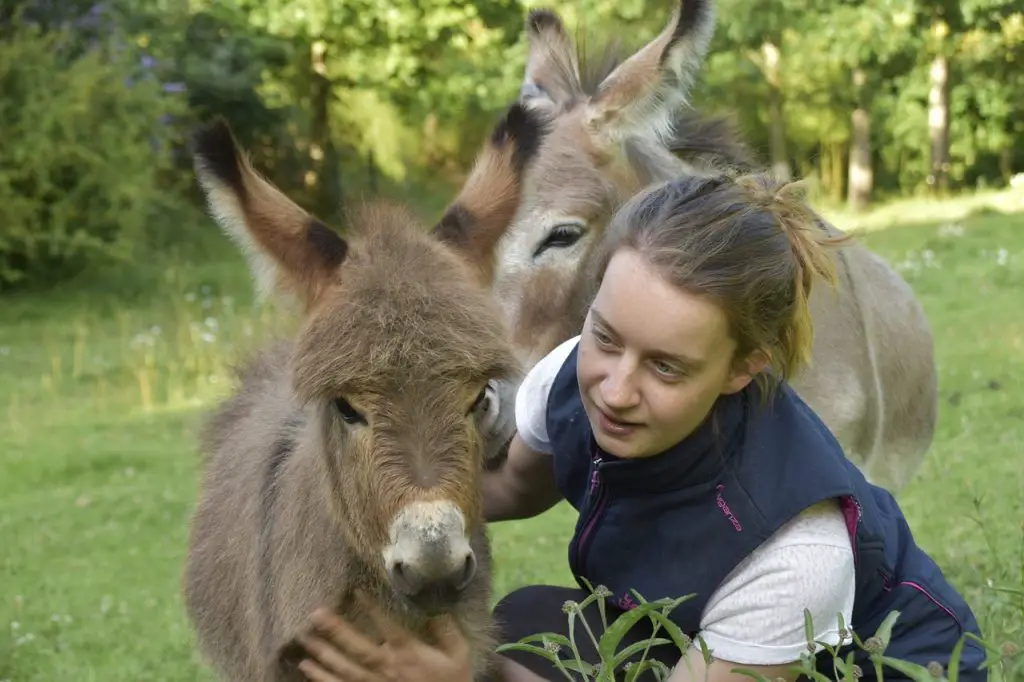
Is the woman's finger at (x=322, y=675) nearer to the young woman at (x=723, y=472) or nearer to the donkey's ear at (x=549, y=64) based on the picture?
the young woman at (x=723, y=472)

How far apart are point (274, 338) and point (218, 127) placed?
173 centimetres

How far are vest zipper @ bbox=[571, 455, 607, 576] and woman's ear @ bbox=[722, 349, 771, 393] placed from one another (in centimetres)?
38

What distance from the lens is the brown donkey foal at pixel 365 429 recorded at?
8.52ft

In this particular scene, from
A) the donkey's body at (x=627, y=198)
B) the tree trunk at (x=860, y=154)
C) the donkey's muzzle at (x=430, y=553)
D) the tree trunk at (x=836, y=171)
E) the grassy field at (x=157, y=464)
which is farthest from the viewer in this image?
the tree trunk at (x=836, y=171)

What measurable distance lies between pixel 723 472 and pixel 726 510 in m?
0.09

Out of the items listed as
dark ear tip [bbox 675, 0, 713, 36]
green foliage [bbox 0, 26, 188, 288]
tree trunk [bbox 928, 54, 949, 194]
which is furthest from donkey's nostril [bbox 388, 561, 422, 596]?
tree trunk [bbox 928, 54, 949, 194]

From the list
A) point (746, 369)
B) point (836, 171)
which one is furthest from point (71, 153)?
point (836, 171)

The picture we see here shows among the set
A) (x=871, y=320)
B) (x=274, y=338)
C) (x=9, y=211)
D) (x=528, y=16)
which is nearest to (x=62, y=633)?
(x=274, y=338)

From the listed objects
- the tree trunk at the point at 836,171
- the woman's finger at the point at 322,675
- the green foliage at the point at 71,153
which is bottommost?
the tree trunk at the point at 836,171

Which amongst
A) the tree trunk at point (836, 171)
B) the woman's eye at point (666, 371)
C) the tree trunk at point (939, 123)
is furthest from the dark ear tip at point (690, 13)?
the tree trunk at point (836, 171)

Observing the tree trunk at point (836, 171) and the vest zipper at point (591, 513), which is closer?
the vest zipper at point (591, 513)

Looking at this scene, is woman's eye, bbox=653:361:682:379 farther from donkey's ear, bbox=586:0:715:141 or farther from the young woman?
donkey's ear, bbox=586:0:715:141

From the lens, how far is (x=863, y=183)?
25297mm

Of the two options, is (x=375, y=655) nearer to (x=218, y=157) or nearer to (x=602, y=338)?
(x=602, y=338)
